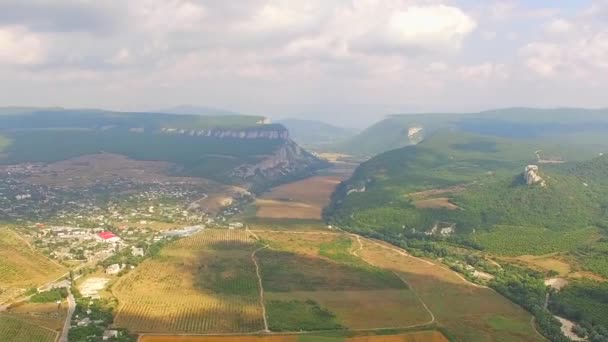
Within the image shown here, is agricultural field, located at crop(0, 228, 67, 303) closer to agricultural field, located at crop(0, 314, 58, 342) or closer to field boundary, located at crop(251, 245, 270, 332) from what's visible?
agricultural field, located at crop(0, 314, 58, 342)

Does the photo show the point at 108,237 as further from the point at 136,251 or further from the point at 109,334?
the point at 109,334

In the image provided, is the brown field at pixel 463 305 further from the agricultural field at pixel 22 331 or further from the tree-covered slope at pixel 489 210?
the agricultural field at pixel 22 331

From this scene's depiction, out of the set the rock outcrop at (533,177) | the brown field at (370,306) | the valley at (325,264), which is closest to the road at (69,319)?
the valley at (325,264)

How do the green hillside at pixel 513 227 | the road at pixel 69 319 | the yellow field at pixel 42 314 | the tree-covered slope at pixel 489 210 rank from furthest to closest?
the tree-covered slope at pixel 489 210 → the green hillside at pixel 513 227 → the yellow field at pixel 42 314 → the road at pixel 69 319

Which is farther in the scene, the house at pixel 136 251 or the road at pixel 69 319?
the house at pixel 136 251

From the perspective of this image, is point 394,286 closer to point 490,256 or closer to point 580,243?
point 490,256

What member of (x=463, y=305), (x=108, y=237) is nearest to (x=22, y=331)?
(x=108, y=237)
